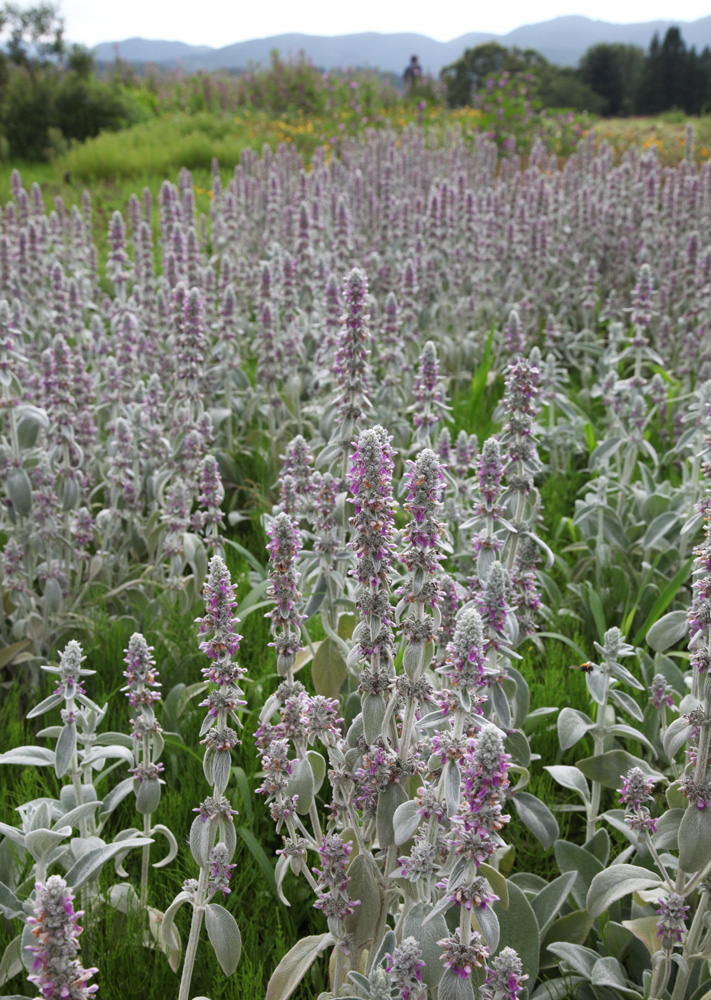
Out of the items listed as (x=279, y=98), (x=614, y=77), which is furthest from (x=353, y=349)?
(x=614, y=77)

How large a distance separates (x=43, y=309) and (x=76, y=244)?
1.42m

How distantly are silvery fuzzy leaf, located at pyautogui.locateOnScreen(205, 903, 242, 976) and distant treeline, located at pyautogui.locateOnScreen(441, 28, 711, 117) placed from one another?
93.7 feet

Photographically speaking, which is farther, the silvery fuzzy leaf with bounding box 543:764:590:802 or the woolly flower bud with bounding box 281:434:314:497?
the woolly flower bud with bounding box 281:434:314:497

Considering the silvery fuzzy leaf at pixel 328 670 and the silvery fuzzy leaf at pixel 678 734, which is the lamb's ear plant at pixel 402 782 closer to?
the silvery fuzzy leaf at pixel 328 670

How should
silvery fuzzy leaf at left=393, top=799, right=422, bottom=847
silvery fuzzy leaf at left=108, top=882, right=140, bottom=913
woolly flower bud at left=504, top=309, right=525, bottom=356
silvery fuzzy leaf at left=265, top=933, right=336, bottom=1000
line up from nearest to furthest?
silvery fuzzy leaf at left=393, top=799, right=422, bottom=847
silvery fuzzy leaf at left=265, top=933, right=336, bottom=1000
silvery fuzzy leaf at left=108, top=882, right=140, bottom=913
woolly flower bud at left=504, top=309, right=525, bottom=356

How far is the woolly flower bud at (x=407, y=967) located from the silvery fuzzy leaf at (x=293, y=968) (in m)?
0.41

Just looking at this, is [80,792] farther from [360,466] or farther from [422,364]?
[422,364]

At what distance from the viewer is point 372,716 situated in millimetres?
1772

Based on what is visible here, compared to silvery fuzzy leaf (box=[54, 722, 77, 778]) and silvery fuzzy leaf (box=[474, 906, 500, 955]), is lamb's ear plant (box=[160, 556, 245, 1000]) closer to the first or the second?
silvery fuzzy leaf (box=[54, 722, 77, 778])

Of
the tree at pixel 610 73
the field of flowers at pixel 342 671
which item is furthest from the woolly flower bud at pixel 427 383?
the tree at pixel 610 73

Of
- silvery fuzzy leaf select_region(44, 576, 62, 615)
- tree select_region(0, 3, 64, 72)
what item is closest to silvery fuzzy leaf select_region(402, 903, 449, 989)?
silvery fuzzy leaf select_region(44, 576, 62, 615)

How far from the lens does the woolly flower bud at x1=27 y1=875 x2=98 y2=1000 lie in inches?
48.0

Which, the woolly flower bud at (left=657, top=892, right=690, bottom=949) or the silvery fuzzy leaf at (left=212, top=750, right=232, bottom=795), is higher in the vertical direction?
the silvery fuzzy leaf at (left=212, top=750, right=232, bottom=795)

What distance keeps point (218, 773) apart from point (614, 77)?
40.7m
